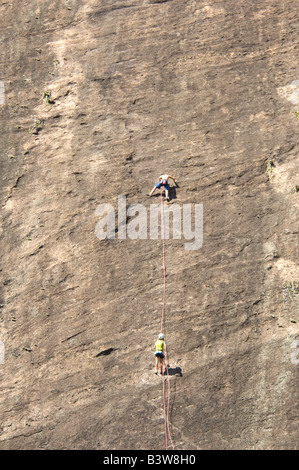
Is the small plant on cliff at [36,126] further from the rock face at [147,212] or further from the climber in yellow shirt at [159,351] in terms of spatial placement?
the climber in yellow shirt at [159,351]

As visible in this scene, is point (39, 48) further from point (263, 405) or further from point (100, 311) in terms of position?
point (263, 405)

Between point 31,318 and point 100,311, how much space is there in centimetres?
167

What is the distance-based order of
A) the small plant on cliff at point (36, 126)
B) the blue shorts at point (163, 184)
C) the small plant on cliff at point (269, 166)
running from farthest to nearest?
the small plant on cliff at point (36, 126)
the small plant on cliff at point (269, 166)
the blue shorts at point (163, 184)

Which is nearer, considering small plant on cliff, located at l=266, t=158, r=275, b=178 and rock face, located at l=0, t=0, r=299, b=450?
rock face, located at l=0, t=0, r=299, b=450

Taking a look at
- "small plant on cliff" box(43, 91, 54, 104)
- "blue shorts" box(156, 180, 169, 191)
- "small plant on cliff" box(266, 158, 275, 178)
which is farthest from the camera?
"small plant on cliff" box(43, 91, 54, 104)

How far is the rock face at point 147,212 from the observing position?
14.2 metres

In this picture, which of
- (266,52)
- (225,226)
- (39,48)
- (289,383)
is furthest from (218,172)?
(39,48)

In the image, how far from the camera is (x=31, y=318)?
50.4 ft

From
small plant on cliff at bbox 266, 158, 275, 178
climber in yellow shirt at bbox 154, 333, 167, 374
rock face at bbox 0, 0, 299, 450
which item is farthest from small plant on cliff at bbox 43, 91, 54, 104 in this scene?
climber in yellow shirt at bbox 154, 333, 167, 374

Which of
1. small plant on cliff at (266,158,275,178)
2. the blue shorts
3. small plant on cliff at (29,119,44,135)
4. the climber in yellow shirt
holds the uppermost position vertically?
small plant on cliff at (29,119,44,135)

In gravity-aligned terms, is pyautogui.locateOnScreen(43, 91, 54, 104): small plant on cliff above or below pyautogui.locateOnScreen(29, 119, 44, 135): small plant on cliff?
above

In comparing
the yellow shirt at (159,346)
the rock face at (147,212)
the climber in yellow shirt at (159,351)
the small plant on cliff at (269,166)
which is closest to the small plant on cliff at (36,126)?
the rock face at (147,212)

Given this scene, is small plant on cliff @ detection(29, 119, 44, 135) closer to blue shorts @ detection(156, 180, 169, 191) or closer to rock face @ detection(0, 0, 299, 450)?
rock face @ detection(0, 0, 299, 450)

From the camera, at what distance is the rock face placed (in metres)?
14.2
